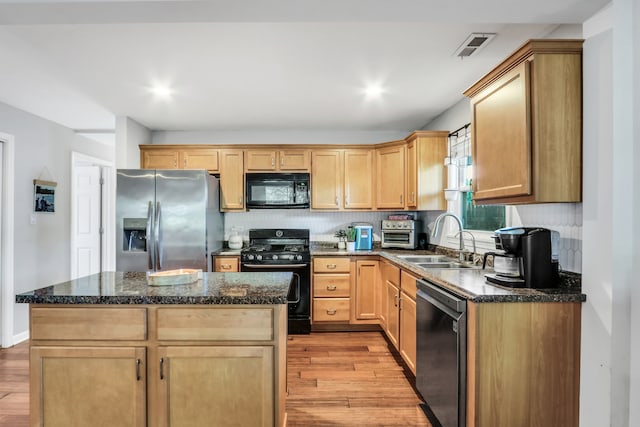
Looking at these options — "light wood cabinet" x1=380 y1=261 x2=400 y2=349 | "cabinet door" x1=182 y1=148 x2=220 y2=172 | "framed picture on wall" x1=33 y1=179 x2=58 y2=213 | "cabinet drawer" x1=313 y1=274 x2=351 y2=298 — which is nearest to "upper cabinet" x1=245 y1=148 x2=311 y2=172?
"cabinet door" x1=182 y1=148 x2=220 y2=172

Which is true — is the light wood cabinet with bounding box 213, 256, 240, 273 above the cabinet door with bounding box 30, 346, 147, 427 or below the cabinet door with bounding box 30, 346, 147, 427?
above

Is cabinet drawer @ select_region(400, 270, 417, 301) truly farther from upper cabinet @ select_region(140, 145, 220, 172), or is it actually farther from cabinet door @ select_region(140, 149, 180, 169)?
cabinet door @ select_region(140, 149, 180, 169)

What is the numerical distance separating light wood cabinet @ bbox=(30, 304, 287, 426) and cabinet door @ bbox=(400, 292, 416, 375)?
4.50 feet

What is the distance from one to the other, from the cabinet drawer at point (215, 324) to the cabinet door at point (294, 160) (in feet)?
9.25

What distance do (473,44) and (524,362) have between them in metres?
1.91

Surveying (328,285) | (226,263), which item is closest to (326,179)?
(328,285)

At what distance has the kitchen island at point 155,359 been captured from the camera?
1660mm

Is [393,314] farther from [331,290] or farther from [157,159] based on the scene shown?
[157,159]

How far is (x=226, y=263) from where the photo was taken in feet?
12.9

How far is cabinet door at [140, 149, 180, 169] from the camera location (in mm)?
4266

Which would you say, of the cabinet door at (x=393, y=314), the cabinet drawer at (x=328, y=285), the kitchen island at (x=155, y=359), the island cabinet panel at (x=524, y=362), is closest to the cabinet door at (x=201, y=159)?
the cabinet drawer at (x=328, y=285)

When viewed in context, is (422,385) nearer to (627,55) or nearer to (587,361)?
(587,361)

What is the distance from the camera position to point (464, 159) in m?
3.36

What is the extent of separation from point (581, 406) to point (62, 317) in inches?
97.7
